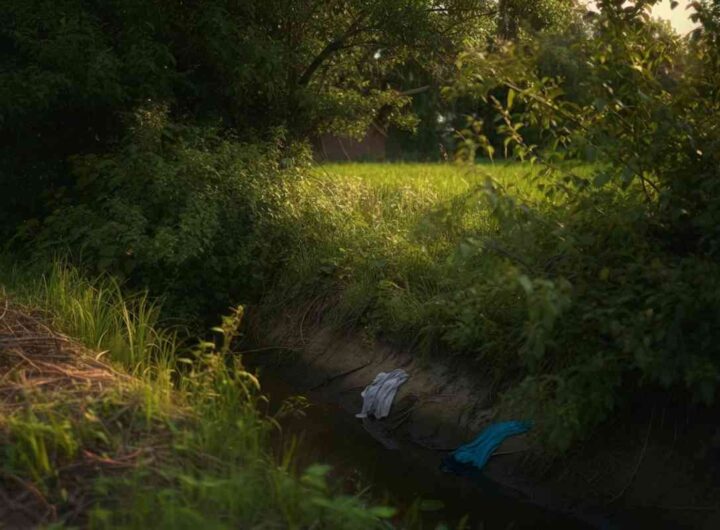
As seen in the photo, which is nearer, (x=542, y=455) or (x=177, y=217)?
(x=542, y=455)

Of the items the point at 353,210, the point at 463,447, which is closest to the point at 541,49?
the point at 463,447

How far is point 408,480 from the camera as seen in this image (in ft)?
22.6

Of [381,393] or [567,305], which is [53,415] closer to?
[567,305]

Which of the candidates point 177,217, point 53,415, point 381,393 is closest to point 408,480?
point 381,393

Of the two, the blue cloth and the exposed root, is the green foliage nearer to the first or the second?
the blue cloth

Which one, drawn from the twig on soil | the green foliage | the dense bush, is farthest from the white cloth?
the dense bush

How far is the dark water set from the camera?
6.24m

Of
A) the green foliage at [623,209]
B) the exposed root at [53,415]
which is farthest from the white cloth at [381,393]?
the exposed root at [53,415]

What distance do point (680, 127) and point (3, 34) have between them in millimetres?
7365

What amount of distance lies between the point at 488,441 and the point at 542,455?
15.8 inches

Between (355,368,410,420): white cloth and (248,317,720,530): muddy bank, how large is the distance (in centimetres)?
6

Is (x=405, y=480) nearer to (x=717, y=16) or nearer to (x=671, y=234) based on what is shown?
Result: (x=671, y=234)

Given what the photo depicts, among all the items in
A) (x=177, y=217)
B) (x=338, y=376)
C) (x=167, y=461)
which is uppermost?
(x=177, y=217)

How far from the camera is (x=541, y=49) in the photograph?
5.89m
